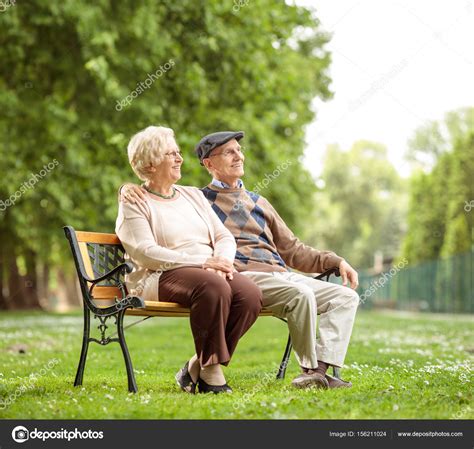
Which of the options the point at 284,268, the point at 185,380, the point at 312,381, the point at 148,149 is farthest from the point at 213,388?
the point at 148,149

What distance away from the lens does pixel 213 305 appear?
5.54 m

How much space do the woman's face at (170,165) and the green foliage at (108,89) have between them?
32.6 feet

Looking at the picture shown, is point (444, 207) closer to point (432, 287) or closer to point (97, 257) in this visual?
point (432, 287)

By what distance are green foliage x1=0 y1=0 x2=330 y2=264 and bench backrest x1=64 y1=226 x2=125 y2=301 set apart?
964 centimetres

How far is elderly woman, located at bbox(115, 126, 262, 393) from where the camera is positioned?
18.4ft

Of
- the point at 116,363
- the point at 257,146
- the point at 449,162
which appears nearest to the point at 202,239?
the point at 116,363

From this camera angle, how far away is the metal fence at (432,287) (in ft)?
99.7

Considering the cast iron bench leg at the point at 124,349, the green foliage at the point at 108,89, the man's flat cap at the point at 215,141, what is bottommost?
the cast iron bench leg at the point at 124,349

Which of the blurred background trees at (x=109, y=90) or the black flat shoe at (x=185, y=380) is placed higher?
the blurred background trees at (x=109, y=90)

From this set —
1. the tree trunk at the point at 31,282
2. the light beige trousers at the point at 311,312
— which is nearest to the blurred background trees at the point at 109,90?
the tree trunk at the point at 31,282

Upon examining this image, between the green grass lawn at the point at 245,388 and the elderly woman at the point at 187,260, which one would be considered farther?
the elderly woman at the point at 187,260

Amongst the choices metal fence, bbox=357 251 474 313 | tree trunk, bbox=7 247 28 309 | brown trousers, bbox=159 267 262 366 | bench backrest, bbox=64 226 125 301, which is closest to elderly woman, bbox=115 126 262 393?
brown trousers, bbox=159 267 262 366

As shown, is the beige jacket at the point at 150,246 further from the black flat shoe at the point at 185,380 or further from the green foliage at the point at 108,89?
the green foliage at the point at 108,89
